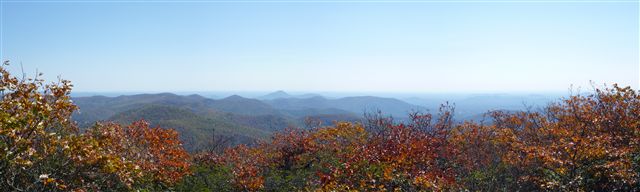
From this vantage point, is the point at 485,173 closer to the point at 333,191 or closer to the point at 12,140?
the point at 333,191

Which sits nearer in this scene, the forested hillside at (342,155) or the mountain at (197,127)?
the forested hillside at (342,155)

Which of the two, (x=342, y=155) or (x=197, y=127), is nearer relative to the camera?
(x=342, y=155)

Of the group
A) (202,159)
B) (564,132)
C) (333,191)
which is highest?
(564,132)

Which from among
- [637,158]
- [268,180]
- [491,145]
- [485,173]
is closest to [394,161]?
[485,173]

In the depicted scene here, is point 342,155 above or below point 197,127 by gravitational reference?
above

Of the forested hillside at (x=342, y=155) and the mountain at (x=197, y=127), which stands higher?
the forested hillside at (x=342, y=155)

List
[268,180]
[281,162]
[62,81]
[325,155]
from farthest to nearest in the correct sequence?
[281,162]
[325,155]
[268,180]
[62,81]

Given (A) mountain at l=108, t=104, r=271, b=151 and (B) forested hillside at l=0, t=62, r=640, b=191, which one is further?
(A) mountain at l=108, t=104, r=271, b=151

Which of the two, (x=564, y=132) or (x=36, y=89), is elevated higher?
(x=36, y=89)

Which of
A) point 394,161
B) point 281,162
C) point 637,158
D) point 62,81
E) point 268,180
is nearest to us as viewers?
point 62,81

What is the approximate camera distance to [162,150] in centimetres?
1589

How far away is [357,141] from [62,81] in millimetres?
11830

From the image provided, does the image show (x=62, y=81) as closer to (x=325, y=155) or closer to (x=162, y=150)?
(x=162, y=150)

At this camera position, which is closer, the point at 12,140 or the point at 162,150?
the point at 12,140
